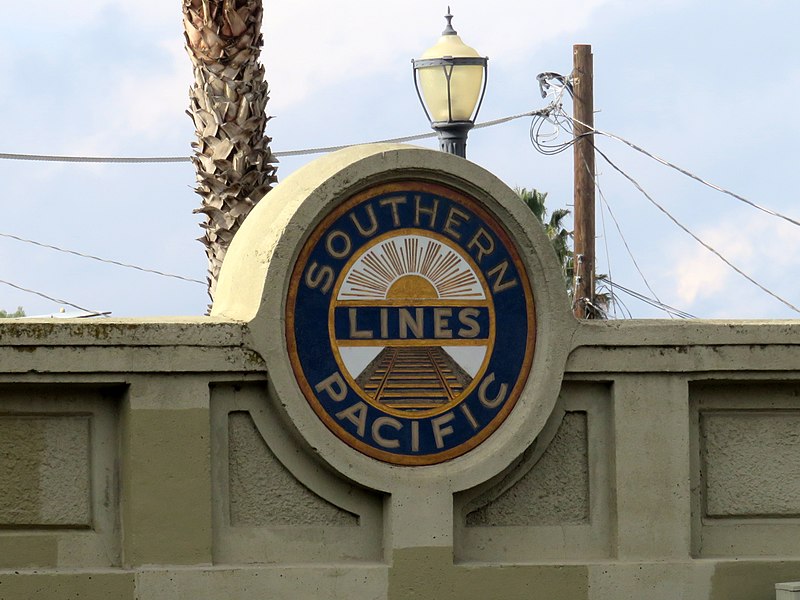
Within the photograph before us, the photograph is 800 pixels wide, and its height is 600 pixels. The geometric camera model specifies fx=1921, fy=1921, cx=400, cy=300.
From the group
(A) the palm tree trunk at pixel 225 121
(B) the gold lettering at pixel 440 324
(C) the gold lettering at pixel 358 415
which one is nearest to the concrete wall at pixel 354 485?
(C) the gold lettering at pixel 358 415

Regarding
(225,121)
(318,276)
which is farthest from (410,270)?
(225,121)

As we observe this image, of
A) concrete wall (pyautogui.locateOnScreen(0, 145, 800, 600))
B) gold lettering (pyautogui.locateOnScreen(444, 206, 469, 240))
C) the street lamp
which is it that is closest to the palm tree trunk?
the street lamp

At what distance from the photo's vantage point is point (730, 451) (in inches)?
460

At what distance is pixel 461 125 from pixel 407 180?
2.61m

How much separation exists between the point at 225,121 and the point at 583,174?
6273 millimetres

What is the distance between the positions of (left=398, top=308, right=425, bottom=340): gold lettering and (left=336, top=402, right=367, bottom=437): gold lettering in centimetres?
47

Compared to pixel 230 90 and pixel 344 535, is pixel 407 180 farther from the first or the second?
pixel 230 90

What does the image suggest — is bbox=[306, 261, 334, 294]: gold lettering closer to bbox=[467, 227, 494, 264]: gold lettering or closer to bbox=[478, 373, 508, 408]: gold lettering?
bbox=[467, 227, 494, 264]: gold lettering

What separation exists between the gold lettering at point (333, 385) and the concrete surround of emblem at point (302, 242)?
0.16 meters

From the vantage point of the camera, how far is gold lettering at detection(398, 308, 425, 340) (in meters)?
11.1

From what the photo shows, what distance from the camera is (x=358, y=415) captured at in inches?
434

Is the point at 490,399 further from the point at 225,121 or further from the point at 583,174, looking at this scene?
the point at 583,174

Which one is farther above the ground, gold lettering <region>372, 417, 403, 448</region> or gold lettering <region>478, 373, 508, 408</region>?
gold lettering <region>478, 373, 508, 408</region>

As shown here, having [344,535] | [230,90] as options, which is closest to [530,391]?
[344,535]
